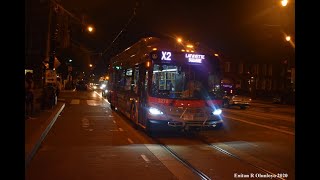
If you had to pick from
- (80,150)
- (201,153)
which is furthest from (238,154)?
(80,150)

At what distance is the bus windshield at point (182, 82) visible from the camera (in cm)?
1492

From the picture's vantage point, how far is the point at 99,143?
13.5 m

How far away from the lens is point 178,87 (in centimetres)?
1509

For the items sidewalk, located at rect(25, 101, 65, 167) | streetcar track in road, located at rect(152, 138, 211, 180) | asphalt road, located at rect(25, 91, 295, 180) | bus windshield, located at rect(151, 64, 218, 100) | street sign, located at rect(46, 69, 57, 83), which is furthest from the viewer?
street sign, located at rect(46, 69, 57, 83)

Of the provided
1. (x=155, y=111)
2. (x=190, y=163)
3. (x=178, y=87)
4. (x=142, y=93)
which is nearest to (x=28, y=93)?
(x=142, y=93)

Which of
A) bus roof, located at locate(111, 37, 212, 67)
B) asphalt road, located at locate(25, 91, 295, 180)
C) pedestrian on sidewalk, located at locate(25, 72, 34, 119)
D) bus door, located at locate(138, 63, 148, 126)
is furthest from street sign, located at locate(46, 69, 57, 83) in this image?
bus door, located at locate(138, 63, 148, 126)

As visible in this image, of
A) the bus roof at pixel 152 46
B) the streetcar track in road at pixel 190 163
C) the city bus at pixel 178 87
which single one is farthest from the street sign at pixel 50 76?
the streetcar track in road at pixel 190 163

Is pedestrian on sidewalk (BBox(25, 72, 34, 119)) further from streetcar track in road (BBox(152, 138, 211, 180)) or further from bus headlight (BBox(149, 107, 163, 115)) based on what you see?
streetcar track in road (BBox(152, 138, 211, 180))

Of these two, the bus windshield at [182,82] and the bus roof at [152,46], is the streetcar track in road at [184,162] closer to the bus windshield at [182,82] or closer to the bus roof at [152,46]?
the bus windshield at [182,82]

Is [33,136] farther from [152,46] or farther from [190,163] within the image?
[190,163]

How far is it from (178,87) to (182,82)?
0.75 feet

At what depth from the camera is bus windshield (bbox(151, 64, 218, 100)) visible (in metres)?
14.9

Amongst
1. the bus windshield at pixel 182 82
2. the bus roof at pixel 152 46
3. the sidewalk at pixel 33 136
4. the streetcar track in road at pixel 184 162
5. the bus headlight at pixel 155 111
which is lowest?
the streetcar track in road at pixel 184 162

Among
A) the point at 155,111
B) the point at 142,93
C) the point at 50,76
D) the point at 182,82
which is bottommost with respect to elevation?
the point at 155,111
